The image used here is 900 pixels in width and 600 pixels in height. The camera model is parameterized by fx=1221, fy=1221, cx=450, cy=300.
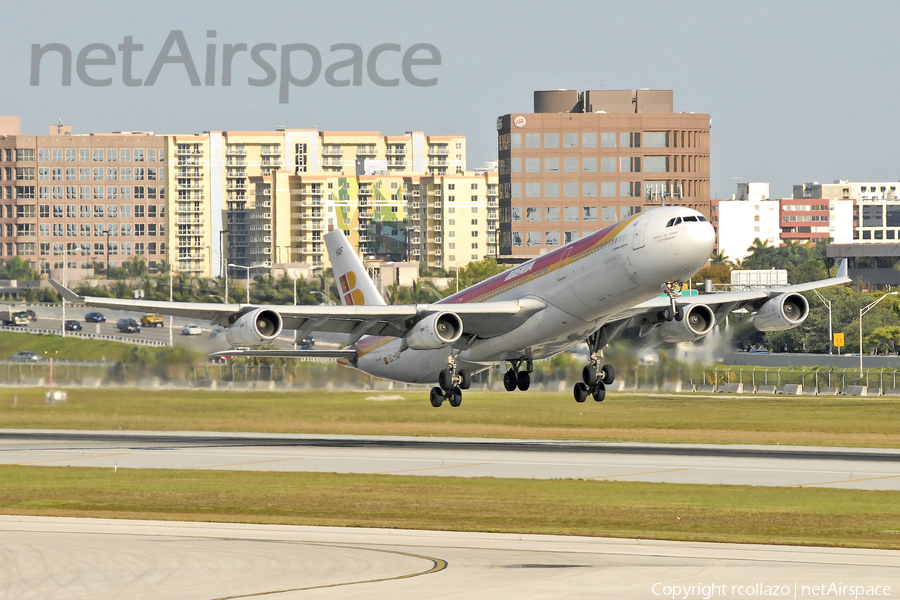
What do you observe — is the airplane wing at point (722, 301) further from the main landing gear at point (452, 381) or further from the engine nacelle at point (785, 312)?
the main landing gear at point (452, 381)

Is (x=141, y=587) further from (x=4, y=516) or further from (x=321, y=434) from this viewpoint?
(x=321, y=434)

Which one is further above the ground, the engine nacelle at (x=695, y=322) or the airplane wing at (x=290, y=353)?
the engine nacelle at (x=695, y=322)

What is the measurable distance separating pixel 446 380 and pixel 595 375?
23.6ft

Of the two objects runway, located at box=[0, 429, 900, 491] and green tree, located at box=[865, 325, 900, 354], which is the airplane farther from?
green tree, located at box=[865, 325, 900, 354]

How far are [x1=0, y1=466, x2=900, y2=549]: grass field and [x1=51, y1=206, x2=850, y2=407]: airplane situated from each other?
636 centimetres

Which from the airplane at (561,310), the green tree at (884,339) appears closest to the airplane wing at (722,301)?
the airplane at (561,310)

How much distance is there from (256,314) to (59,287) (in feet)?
28.2

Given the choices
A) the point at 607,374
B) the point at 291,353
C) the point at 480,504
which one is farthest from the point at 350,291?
the point at 480,504

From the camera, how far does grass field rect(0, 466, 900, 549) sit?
43.6 meters

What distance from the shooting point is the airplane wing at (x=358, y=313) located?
5541 centimetres

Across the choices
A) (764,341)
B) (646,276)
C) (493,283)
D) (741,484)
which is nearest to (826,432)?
(741,484)

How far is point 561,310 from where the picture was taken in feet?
178

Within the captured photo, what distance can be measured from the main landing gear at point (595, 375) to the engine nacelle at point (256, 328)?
589 inches

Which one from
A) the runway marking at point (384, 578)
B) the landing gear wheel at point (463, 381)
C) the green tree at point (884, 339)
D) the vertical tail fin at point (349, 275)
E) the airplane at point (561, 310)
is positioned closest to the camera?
the runway marking at point (384, 578)
